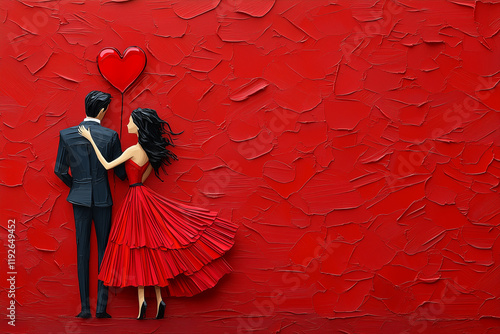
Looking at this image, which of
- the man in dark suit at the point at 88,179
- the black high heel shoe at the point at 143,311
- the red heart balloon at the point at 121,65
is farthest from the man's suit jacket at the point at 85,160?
the black high heel shoe at the point at 143,311

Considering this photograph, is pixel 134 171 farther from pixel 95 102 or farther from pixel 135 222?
pixel 95 102

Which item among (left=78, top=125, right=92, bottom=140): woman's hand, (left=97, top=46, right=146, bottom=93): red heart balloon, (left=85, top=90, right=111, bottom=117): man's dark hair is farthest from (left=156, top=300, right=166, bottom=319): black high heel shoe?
(left=97, top=46, right=146, bottom=93): red heart balloon

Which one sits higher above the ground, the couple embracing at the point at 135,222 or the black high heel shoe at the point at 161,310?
the couple embracing at the point at 135,222

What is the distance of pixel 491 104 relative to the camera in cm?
304

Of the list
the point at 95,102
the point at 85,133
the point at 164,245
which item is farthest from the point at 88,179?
the point at 164,245

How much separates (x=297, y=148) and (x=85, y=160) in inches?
44.6

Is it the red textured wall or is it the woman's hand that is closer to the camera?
the woman's hand

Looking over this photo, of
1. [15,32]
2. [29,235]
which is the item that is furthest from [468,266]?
[15,32]

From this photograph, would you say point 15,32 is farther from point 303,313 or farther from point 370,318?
point 370,318

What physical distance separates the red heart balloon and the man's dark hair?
99mm

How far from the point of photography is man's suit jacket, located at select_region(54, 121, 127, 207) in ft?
9.59

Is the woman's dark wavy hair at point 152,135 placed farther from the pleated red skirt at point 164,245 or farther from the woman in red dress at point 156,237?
the pleated red skirt at point 164,245

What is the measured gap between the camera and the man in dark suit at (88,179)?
2918 mm

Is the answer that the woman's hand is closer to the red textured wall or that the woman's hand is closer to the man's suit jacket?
the man's suit jacket
